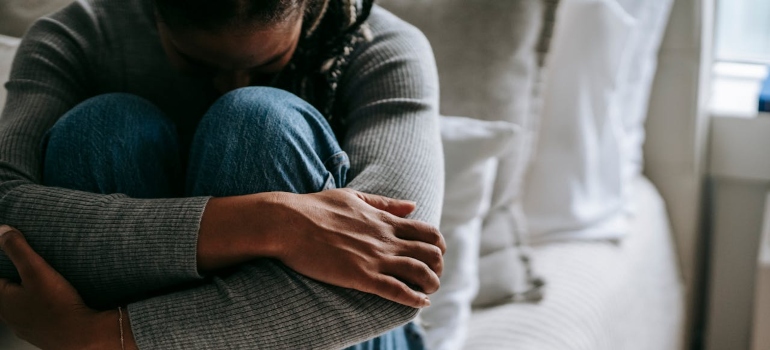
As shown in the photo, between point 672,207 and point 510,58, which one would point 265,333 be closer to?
point 510,58

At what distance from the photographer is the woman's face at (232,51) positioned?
2.47ft

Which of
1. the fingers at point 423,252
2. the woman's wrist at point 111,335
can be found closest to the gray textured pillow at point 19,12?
the woman's wrist at point 111,335

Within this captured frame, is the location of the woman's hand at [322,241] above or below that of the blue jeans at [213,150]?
below

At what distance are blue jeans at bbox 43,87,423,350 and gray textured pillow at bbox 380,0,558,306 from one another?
1.22ft

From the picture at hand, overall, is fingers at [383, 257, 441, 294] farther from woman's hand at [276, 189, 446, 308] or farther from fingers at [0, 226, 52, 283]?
fingers at [0, 226, 52, 283]

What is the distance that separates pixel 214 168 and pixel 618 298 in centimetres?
75

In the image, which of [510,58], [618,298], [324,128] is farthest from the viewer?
[618,298]

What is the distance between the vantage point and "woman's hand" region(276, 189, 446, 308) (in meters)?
0.69

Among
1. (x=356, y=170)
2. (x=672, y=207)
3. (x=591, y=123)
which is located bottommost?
(x=672, y=207)

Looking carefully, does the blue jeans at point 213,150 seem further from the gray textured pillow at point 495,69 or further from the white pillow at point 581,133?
the white pillow at point 581,133

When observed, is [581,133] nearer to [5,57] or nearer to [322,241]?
[322,241]

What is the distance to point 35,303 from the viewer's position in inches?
27.2

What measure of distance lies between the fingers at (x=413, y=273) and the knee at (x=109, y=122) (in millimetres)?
281

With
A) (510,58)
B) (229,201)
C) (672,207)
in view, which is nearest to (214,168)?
(229,201)
